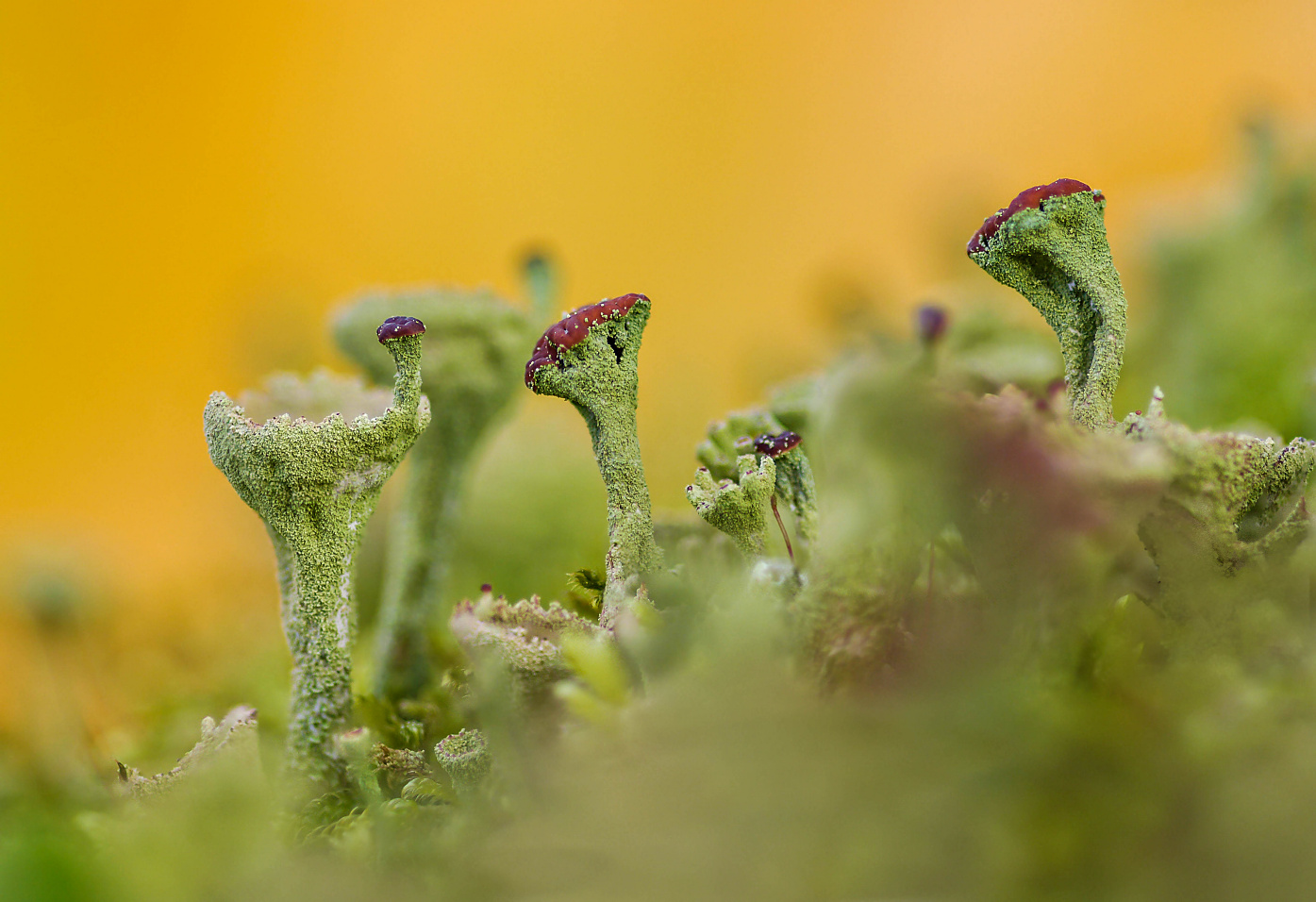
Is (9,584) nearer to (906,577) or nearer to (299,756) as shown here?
(299,756)

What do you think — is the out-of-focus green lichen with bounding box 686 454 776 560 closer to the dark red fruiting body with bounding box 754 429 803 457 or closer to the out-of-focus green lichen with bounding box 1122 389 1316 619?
the dark red fruiting body with bounding box 754 429 803 457

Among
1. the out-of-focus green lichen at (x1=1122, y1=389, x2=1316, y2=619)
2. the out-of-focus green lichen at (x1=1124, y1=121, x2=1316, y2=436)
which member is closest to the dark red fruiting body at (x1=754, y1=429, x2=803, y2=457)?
the out-of-focus green lichen at (x1=1122, y1=389, x2=1316, y2=619)

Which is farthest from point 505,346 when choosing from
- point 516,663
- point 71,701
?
point 71,701

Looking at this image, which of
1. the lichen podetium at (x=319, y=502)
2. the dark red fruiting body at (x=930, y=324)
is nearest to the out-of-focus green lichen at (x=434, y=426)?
the lichen podetium at (x=319, y=502)

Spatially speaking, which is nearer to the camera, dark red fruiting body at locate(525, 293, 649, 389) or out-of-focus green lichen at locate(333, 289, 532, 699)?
dark red fruiting body at locate(525, 293, 649, 389)

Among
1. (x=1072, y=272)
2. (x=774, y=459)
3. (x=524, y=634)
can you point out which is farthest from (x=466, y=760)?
(x=1072, y=272)
